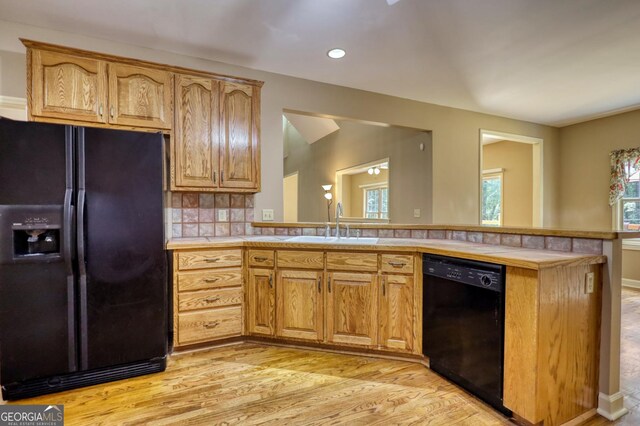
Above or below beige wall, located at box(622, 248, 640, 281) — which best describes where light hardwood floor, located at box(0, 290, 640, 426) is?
below

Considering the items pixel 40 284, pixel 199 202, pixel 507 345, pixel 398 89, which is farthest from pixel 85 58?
pixel 507 345

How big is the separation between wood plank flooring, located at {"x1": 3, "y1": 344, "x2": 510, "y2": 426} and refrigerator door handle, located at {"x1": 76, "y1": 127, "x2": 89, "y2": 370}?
268 millimetres

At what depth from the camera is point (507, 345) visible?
1675 millimetres

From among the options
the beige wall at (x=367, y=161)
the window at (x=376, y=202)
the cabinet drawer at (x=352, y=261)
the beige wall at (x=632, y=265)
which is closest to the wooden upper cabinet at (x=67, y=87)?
the cabinet drawer at (x=352, y=261)

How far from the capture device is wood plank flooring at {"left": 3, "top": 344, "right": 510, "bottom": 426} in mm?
1703

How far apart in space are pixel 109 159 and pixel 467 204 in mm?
4130

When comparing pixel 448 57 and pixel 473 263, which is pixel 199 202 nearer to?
pixel 473 263

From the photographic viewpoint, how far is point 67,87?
7.36ft

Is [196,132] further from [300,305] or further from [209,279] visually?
[300,305]

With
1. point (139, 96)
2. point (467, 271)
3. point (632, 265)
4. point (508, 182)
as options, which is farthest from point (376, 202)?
point (139, 96)

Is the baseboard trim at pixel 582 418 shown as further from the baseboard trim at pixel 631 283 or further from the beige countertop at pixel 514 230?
the baseboard trim at pixel 631 283

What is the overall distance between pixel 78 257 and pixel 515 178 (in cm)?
697

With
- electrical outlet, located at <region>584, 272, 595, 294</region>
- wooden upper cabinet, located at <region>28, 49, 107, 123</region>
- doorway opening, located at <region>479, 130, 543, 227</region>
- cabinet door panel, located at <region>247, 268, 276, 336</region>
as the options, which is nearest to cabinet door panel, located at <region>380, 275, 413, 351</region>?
cabinet door panel, located at <region>247, 268, 276, 336</region>

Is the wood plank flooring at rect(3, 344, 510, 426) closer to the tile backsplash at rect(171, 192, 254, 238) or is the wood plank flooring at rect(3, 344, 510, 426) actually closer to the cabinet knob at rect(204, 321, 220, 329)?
the cabinet knob at rect(204, 321, 220, 329)
